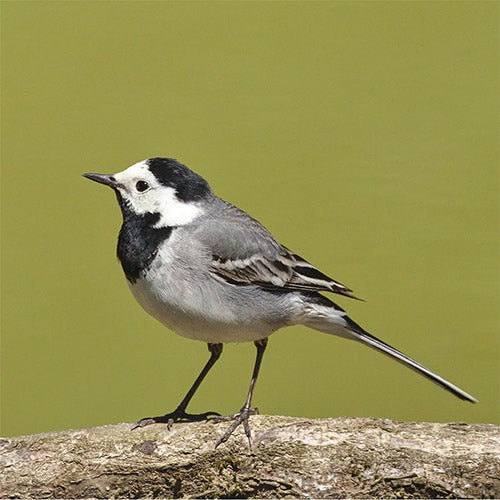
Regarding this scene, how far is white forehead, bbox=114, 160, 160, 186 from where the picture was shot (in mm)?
3092

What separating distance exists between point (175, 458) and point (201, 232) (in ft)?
2.70

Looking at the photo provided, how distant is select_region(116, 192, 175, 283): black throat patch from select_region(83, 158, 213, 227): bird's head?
19mm

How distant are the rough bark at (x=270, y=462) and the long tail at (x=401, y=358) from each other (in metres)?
0.16

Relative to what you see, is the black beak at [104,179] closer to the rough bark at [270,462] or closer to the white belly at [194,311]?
the white belly at [194,311]

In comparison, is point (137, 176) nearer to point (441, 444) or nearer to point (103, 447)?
point (103, 447)

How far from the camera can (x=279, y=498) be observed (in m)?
2.99

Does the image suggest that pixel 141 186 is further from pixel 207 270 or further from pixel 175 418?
pixel 175 418

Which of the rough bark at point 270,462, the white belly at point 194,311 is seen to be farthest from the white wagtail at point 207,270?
the rough bark at point 270,462

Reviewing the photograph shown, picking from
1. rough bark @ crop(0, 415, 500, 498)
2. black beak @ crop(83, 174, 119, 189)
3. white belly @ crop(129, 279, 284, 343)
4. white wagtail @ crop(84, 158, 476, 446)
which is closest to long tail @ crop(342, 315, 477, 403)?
white wagtail @ crop(84, 158, 476, 446)

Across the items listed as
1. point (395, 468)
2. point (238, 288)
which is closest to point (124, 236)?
point (238, 288)

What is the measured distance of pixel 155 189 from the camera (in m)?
3.10

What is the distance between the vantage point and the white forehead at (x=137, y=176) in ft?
10.1

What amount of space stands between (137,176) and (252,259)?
53cm

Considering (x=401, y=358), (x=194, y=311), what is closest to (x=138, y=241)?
(x=194, y=311)
